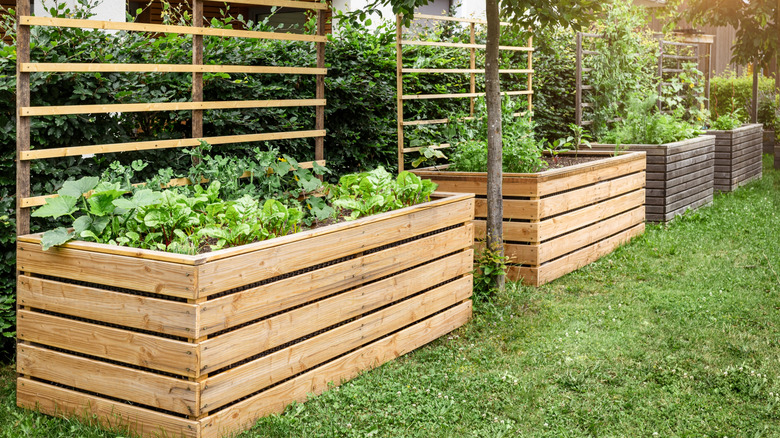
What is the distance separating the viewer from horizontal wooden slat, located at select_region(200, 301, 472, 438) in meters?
3.17

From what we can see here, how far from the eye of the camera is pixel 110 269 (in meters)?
3.16

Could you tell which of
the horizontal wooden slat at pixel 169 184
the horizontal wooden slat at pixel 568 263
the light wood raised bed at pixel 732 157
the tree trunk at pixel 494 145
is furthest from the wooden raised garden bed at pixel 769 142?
the horizontal wooden slat at pixel 169 184

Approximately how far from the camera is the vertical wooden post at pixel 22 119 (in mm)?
3486

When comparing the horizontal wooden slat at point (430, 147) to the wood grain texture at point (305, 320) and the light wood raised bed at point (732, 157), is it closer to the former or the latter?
the wood grain texture at point (305, 320)

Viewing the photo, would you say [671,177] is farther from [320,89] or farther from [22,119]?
[22,119]

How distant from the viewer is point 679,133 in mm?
8953

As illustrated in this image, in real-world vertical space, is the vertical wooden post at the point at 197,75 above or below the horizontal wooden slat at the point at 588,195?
above

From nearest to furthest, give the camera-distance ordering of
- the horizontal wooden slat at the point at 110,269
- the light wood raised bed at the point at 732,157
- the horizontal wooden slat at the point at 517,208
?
the horizontal wooden slat at the point at 110,269, the horizontal wooden slat at the point at 517,208, the light wood raised bed at the point at 732,157

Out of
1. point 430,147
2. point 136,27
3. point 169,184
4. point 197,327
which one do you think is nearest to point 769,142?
point 430,147

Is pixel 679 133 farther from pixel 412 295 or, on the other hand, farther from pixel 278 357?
pixel 278 357

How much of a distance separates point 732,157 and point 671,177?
2.83m

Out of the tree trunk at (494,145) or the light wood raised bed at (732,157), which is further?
the light wood raised bed at (732,157)

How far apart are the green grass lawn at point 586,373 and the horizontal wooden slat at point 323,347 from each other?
0.18m

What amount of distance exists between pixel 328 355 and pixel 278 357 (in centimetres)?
37
